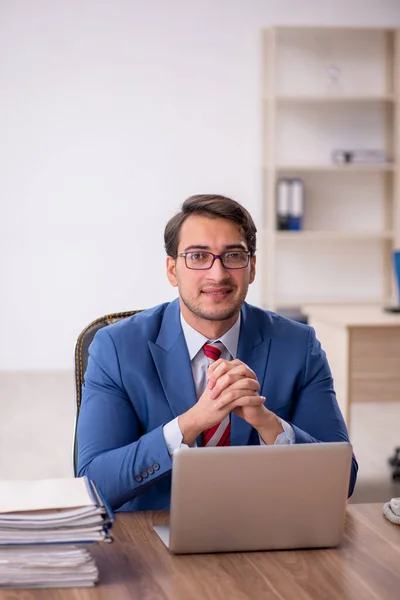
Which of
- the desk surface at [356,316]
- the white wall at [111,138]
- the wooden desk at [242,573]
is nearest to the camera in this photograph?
the wooden desk at [242,573]

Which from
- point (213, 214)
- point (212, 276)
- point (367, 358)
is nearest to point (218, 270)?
point (212, 276)

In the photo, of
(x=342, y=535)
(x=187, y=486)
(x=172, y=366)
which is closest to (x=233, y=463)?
(x=187, y=486)

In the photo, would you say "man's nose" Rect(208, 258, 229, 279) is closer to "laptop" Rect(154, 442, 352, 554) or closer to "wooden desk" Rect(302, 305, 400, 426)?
"laptop" Rect(154, 442, 352, 554)

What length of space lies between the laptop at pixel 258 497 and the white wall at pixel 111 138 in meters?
5.83

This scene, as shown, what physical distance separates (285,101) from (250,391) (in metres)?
5.70

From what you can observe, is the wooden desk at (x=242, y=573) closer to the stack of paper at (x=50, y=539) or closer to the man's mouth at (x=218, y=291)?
the stack of paper at (x=50, y=539)

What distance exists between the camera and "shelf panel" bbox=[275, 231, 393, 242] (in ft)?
22.8

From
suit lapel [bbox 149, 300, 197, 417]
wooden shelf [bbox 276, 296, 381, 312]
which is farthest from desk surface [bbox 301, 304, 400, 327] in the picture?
suit lapel [bbox 149, 300, 197, 417]

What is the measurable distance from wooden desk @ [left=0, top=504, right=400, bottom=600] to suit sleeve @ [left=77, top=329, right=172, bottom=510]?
19 centimetres

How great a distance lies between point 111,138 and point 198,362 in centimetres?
532

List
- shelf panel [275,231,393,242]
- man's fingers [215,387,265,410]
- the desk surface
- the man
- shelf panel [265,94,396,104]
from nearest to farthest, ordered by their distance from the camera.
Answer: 1. man's fingers [215,387,265,410]
2. the man
3. the desk surface
4. shelf panel [265,94,396,104]
5. shelf panel [275,231,393,242]

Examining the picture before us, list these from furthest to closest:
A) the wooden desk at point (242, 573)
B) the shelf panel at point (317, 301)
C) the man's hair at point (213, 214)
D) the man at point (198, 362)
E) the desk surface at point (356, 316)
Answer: the shelf panel at point (317, 301) → the desk surface at point (356, 316) → the man's hair at point (213, 214) → the man at point (198, 362) → the wooden desk at point (242, 573)

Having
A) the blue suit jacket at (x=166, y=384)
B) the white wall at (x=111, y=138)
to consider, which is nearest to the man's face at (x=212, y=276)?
the blue suit jacket at (x=166, y=384)

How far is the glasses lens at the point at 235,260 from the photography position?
2.01 metres
